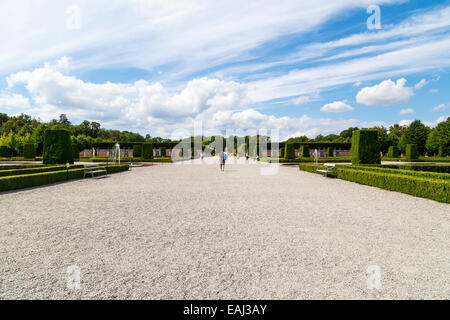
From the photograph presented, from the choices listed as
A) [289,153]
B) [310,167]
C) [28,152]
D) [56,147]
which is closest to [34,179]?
[56,147]

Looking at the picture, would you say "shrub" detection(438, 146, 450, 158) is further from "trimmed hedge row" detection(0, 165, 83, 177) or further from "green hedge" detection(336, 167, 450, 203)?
"trimmed hedge row" detection(0, 165, 83, 177)

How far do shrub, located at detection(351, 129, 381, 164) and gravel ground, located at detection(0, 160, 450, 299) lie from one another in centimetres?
1024

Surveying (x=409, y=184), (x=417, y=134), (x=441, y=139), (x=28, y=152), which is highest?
(x=417, y=134)

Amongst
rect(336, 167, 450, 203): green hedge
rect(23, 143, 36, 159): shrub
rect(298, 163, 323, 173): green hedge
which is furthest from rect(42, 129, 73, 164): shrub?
rect(23, 143, 36, 159): shrub

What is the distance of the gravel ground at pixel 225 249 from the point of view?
3.09 m

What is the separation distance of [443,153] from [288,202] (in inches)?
2113

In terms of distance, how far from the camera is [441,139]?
49.8 metres

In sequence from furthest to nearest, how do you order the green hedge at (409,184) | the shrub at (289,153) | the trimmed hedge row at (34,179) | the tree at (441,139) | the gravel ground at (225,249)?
the tree at (441,139) < the shrub at (289,153) < the trimmed hedge row at (34,179) < the green hedge at (409,184) < the gravel ground at (225,249)

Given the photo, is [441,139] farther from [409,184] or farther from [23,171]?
[23,171]

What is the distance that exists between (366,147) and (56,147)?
19.6 m

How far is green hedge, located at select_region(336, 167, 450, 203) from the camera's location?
8468 millimetres

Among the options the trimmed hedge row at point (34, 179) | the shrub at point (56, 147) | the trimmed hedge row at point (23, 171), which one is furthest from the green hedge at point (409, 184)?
the shrub at point (56, 147)

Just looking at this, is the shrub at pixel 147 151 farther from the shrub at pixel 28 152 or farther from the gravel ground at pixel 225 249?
the gravel ground at pixel 225 249

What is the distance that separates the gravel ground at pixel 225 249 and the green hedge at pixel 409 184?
2.45 feet
